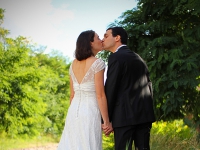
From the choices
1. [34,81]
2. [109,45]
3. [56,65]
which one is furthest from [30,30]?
[109,45]

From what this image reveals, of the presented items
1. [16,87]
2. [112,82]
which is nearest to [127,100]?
[112,82]

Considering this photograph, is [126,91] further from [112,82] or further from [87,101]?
[87,101]

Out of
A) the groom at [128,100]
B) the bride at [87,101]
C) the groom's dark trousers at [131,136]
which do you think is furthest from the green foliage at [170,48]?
the groom's dark trousers at [131,136]

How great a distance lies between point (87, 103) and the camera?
11.9ft

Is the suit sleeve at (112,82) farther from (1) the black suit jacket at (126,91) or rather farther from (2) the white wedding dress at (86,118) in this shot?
(2) the white wedding dress at (86,118)

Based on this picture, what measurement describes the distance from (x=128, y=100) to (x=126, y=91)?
0.33ft

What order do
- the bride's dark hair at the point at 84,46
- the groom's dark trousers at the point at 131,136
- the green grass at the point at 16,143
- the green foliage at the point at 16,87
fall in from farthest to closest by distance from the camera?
the green foliage at the point at 16,87, the green grass at the point at 16,143, the bride's dark hair at the point at 84,46, the groom's dark trousers at the point at 131,136

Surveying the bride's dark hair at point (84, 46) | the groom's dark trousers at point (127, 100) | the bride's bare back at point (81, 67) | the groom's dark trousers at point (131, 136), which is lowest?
the groom's dark trousers at point (131, 136)

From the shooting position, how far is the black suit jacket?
11.3ft

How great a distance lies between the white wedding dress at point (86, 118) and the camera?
3572 mm

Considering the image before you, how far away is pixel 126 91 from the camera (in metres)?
3.48

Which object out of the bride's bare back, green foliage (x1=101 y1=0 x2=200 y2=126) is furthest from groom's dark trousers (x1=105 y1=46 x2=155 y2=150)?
green foliage (x1=101 y1=0 x2=200 y2=126)

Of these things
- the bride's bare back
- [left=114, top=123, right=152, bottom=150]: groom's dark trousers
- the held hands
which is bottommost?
[left=114, top=123, right=152, bottom=150]: groom's dark trousers

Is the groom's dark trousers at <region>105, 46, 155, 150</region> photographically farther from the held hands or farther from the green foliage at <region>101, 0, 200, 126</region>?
the green foliage at <region>101, 0, 200, 126</region>
